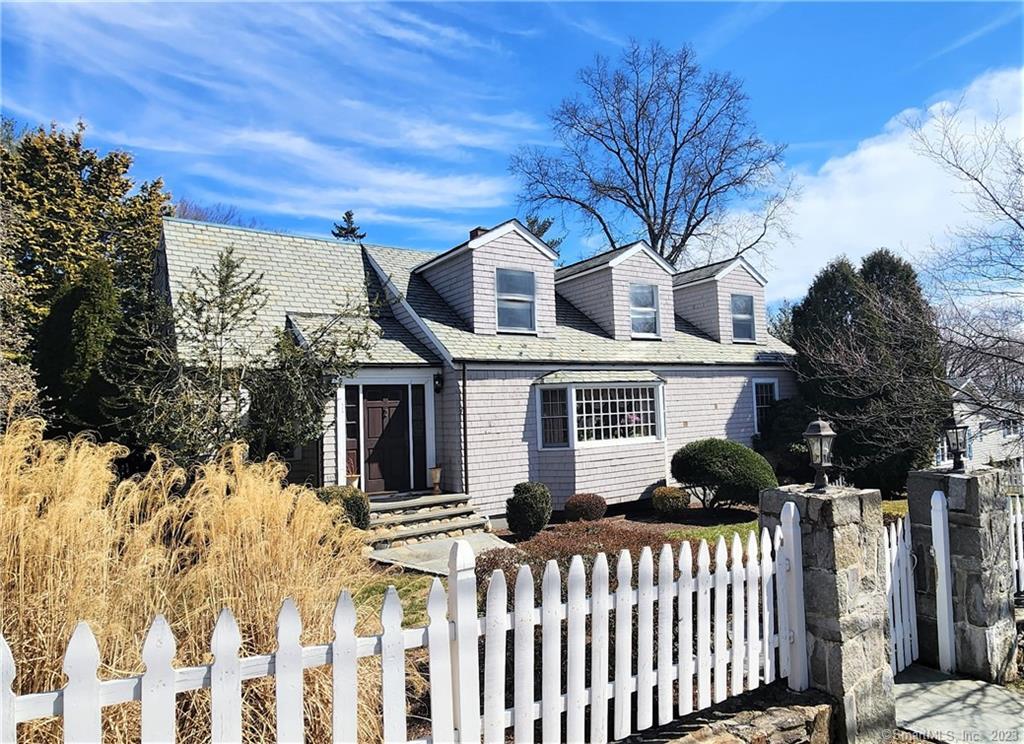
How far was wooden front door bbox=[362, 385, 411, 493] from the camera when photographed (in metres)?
11.3

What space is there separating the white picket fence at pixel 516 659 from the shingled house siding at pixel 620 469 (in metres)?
8.30

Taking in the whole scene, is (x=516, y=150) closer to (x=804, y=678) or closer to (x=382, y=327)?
(x=382, y=327)

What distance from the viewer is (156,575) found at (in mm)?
2881

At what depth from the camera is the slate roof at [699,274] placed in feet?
54.9

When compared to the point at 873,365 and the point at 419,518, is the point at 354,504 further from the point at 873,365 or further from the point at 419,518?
the point at 873,365

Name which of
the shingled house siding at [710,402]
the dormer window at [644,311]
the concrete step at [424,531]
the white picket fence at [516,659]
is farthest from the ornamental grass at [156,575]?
the dormer window at [644,311]

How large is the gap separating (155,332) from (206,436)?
2.27 meters

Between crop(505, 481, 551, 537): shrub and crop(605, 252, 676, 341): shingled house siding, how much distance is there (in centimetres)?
543

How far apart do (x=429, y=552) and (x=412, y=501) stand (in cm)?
194

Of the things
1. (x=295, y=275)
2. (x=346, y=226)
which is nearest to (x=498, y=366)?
(x=295, y=275)

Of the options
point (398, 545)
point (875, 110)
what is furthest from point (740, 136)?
point (398, 545)

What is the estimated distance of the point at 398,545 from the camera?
9422 mm

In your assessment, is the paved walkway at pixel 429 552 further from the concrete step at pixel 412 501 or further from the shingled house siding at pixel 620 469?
the shingled house siding at pixel 620 469

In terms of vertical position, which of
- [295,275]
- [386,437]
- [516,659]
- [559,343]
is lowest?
[516,659]
